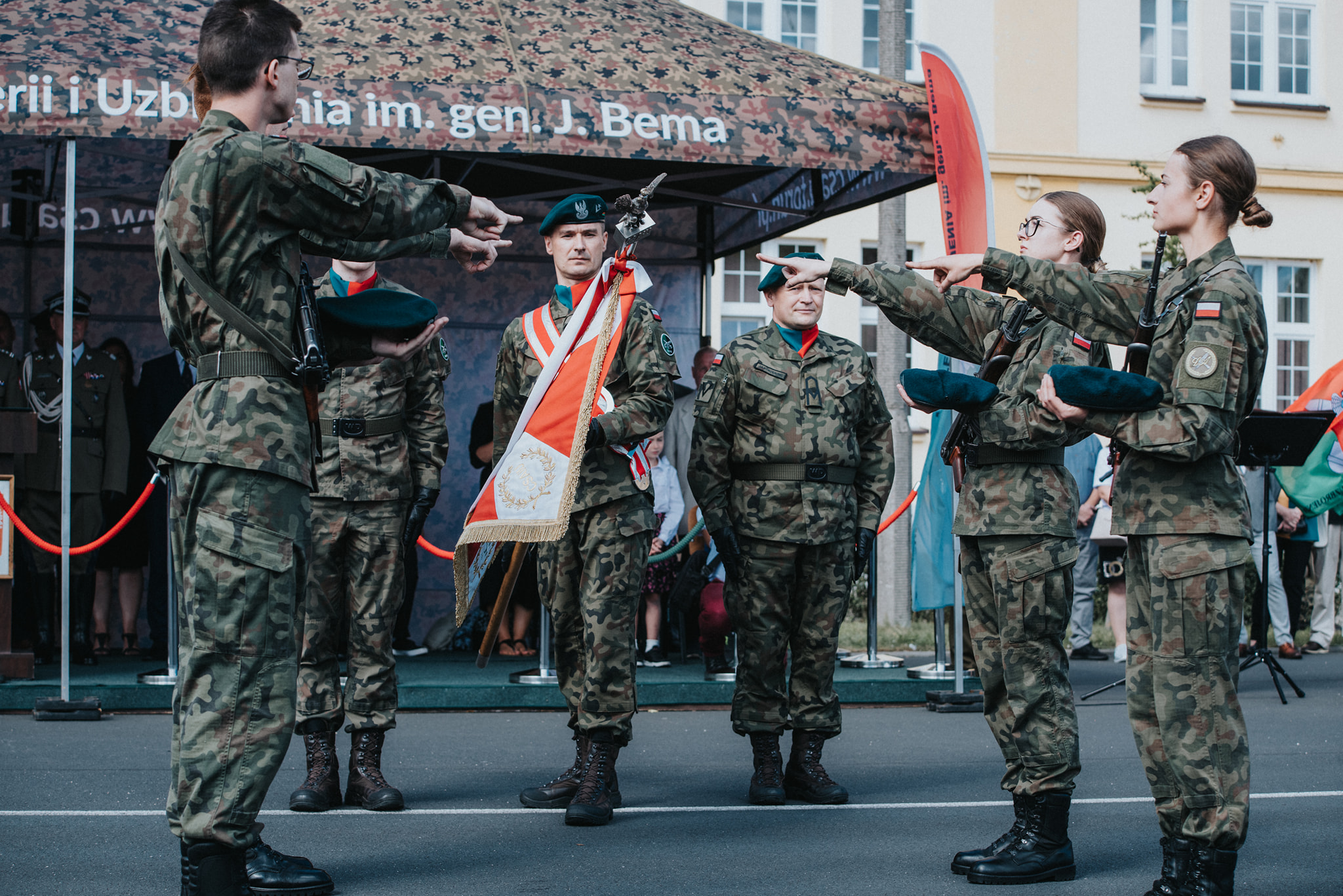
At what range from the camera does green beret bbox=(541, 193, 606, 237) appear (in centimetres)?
510

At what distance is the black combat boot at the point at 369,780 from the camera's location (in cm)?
493

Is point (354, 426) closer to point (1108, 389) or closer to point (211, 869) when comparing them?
point (211, 869)

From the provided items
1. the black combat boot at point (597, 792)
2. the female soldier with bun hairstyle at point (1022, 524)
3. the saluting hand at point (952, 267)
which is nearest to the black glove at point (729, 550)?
the black combat boot at point (597, 792)

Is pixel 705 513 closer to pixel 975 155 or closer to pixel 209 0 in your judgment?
pixel 975 155

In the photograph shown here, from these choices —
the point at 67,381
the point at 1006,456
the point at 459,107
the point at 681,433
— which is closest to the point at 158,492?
the point at 67,381

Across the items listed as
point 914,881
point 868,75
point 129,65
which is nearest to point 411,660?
point 129,65

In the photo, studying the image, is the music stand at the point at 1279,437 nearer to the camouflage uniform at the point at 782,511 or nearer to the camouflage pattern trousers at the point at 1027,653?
the camouflage uniform at the point at 782,511

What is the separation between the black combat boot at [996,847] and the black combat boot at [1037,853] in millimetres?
13

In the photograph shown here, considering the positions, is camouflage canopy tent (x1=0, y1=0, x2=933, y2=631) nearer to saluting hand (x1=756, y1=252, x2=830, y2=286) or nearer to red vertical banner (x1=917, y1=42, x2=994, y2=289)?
red vertical banner (x1=917, y1=42, x2=994, y2=289)

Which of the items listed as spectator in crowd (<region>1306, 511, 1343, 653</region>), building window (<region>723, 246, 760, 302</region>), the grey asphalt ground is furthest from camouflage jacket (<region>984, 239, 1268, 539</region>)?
Result: building window (<region>723, 246, 760, 302</region>)

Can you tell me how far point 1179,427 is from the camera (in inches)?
134

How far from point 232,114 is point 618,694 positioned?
2.49m

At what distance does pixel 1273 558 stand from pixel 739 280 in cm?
672

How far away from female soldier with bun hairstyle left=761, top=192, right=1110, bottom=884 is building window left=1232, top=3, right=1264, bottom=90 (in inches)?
548
